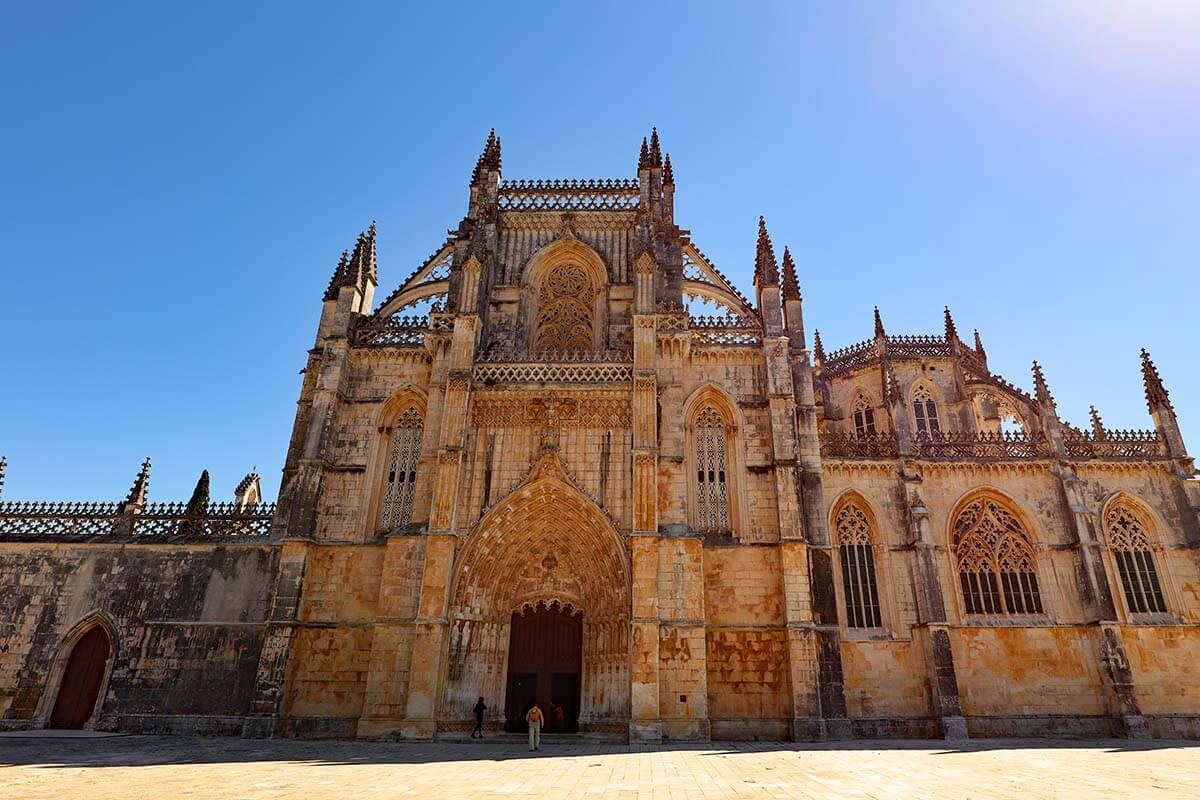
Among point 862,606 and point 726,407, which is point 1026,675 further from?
point 726,407

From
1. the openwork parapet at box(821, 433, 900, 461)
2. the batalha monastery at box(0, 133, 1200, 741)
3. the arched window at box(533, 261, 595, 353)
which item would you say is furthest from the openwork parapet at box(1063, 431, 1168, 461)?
the arched window at box(533, 261, 595, 353)

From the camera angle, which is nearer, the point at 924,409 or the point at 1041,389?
the point at 1041,389

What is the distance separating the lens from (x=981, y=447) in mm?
22234

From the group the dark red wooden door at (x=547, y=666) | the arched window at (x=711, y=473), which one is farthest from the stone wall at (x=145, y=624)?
the arched window at (x=711, y=473)

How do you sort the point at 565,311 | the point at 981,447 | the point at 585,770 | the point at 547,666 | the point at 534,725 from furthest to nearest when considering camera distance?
the point at 565,311, the point at 981,447, the point at 547,666, the point at 534,725, the point at 585,770

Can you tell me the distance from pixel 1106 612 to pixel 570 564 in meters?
15.8

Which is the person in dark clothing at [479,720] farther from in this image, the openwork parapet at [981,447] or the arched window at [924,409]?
the arched window at [924,409]

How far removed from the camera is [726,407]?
21.5 m

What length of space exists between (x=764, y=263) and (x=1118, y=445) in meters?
13.1

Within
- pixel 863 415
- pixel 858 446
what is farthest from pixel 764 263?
pixel 863 415

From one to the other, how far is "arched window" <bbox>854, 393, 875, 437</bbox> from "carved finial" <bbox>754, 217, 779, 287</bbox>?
1062cm

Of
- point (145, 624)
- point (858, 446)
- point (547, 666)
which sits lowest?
point (547, 666)

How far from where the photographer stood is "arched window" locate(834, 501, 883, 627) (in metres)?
20.4

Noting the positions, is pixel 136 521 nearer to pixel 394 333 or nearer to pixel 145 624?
pixel 145 624
